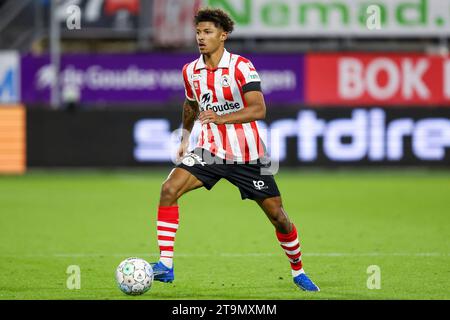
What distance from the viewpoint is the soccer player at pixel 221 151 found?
8.12 meters

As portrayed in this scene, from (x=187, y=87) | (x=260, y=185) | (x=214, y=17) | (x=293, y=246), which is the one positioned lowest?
(x=293, y=246)

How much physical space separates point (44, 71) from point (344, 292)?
738 inches

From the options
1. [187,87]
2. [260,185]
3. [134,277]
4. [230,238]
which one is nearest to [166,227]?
[134,277]

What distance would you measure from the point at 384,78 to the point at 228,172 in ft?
59.6

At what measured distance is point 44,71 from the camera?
2566 centimetres

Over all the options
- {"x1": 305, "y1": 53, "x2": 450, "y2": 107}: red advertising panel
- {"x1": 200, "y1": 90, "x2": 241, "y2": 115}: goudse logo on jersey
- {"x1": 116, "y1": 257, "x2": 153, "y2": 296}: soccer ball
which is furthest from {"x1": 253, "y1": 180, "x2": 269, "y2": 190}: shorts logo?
{"x1": 305, "y1": 53, "x2": 450, "y2": 107}: red advertising panel

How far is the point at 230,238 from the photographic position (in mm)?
12086

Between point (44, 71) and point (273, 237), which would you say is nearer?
point (273, 237)

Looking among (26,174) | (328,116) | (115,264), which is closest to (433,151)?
(328,116)

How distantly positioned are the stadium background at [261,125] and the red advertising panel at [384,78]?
1.4 inches

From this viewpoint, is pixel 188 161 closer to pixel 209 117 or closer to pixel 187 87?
pixel 209 117

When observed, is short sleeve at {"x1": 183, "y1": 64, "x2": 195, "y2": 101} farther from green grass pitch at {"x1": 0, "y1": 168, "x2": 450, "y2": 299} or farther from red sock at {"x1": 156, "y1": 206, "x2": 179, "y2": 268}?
green grass pitch at {"x1": 0, "y1": 168, "x2": 450, "y2": 299}

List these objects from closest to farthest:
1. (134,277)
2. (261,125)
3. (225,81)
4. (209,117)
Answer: (134,277) → (209,117) → (225,81) → (261,125)
